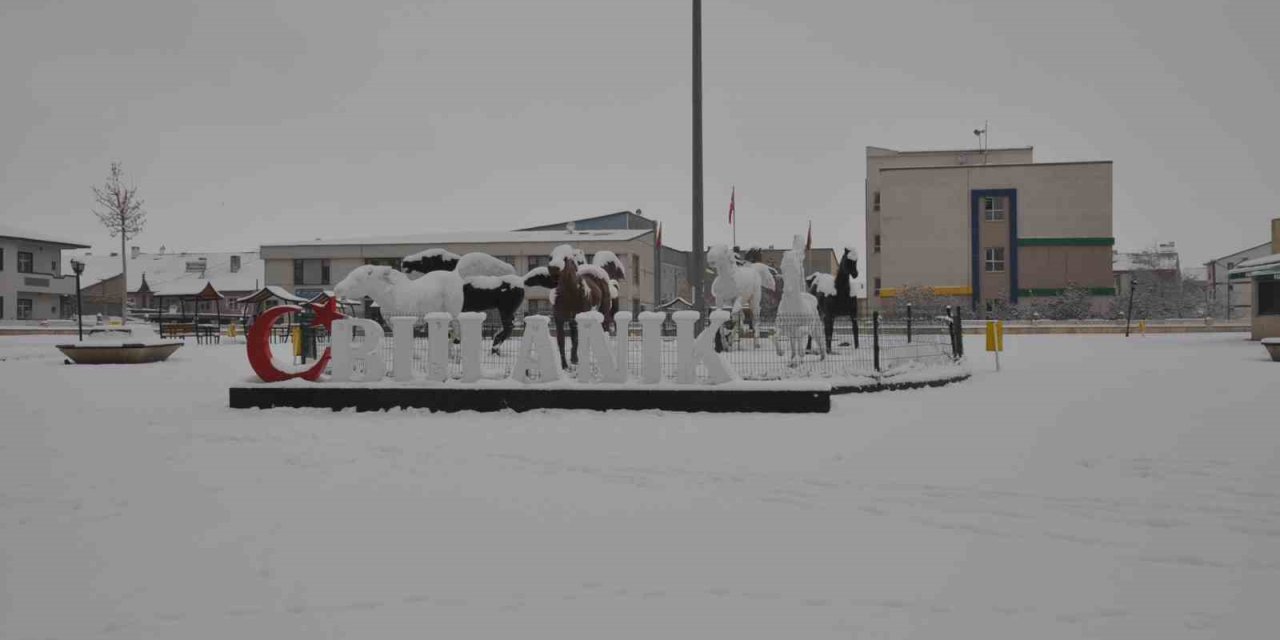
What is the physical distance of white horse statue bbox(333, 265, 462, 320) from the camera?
15.1 meters

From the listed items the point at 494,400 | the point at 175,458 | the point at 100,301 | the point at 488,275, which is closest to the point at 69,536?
the point at 175,458

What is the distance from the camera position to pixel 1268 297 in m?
25.1

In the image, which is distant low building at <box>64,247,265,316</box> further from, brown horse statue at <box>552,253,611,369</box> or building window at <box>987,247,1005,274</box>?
brown horse statue at <box>552,253,611,369</box>

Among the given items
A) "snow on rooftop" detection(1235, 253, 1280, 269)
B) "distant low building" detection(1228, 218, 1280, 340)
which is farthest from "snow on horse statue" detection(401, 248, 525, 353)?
"distant low building" detection(1228, 218, 1280, 340)

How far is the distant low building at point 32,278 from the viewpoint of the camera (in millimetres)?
54344

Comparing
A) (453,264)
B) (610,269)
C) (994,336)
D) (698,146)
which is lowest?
(994,336)

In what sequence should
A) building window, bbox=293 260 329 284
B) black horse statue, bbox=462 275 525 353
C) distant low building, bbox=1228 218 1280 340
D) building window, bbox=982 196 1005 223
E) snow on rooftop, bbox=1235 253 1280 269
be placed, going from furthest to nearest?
building window, bbox=293 260 329 284
building window, bbox=982 196 1005 223
distant low building, bbox=1228 218 1280 340
snow on rooftop, bbox=1235 253 1280 269
black horse statue, bbox=462 275 525 353

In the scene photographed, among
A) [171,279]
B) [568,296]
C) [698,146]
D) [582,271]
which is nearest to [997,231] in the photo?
[698,146]

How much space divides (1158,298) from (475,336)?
5274 centimetres

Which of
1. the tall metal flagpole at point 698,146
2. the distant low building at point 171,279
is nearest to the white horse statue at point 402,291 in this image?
the tall metal flagpole at point 698,146

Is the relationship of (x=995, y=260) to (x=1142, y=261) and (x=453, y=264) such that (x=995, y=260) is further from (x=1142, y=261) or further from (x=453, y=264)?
Answer: (x=453, y=264)

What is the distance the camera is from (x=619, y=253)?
52.5 meters

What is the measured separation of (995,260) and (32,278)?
65880mm

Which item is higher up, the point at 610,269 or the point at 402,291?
the point at 610,269
